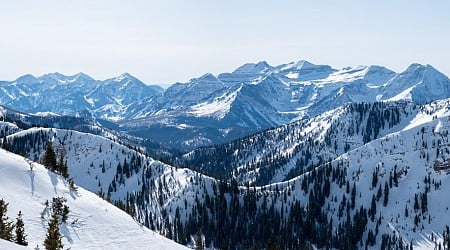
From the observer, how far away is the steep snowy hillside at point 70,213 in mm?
57531

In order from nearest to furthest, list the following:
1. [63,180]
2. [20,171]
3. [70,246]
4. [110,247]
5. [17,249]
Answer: [17,249]
[70,246]
[110,247]
[20,171]
[63,180]

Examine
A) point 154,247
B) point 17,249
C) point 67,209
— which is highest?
point 17,249

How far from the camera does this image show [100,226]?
64.2 m

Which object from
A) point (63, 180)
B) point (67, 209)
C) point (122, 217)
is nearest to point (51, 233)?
point (67, 209)

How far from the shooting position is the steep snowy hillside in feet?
189

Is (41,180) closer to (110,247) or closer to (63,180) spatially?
(63,180)

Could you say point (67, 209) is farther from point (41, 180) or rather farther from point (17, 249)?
point (17, 249)

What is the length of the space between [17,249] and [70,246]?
21752mm

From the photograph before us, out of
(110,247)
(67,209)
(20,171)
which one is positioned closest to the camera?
(110,247)

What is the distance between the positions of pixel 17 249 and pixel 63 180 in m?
44.9

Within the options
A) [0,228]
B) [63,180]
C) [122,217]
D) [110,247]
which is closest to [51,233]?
[0,228]

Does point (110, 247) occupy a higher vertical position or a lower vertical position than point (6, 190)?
lower

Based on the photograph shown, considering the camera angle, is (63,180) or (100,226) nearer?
(100,226)

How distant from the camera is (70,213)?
64375 millimetres
